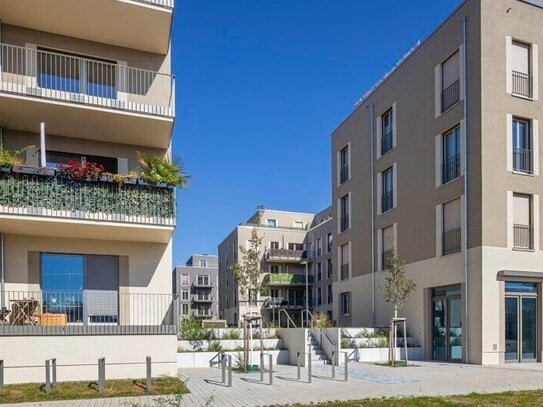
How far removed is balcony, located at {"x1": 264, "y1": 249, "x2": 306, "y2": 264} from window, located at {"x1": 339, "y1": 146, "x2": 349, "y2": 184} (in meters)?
21.8

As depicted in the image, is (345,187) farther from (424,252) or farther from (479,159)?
(479,159)

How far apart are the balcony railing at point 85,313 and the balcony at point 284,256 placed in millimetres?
37842

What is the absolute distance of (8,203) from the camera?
44.3 ft

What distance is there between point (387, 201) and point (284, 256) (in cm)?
2807

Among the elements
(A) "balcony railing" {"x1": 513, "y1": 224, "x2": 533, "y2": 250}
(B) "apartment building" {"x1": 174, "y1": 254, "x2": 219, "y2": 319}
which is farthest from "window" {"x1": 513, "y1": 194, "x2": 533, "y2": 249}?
(B) "apartment building" {"x1": 174, "y1": 254, "x2": 219, "y2": 319}

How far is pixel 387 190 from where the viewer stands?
2747 cm

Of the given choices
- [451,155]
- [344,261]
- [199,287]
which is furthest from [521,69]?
[199,287]

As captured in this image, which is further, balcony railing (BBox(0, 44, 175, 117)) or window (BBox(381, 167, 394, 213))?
window (BBox(381, 167, 394, 213))

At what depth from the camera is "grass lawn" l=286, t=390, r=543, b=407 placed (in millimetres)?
10242

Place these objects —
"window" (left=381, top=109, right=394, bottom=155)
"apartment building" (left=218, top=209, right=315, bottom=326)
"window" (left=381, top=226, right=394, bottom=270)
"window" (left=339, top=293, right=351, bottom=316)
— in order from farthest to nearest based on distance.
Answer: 1. "apartment building" (left=218, top=209, right=315, bottom=326)
2. "window" (left=339, top=293, right=351, bottom=316)
3. "window" (left=381, top=109, right=394, bottom=155)
4. "window" (left=381, top=226, right=394, bottom=270)

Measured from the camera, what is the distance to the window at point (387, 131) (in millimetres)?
27141

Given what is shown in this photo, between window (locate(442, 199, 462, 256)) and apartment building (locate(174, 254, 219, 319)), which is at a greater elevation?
window (locate(442, 199, 462, 256))

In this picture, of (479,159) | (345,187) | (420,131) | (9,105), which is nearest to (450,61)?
(420,131)

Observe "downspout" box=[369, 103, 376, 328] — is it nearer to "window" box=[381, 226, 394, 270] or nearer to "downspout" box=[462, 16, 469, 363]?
"window" box=[381, 226, 394, 270]
